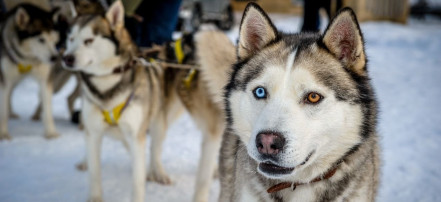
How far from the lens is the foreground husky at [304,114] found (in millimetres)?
1336

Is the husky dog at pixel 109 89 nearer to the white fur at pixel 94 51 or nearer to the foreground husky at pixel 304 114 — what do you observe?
the white fur at pixel 94 51

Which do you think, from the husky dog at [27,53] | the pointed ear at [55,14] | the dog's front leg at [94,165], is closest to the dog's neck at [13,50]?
the husky dog at [27,53]

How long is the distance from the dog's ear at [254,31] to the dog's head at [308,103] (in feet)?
0.05

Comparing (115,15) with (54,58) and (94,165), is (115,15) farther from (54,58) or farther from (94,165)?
(54,58)

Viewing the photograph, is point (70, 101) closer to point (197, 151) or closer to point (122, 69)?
point (197, 151)

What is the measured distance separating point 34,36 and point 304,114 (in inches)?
136

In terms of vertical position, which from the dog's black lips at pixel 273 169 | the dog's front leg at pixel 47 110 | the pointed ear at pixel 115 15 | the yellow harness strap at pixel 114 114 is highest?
the pointed ear at pixel 115 15

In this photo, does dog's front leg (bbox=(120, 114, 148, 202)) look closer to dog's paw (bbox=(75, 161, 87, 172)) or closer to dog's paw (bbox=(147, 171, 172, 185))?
dog's paw (bbox=(147, 171, 172, 185))

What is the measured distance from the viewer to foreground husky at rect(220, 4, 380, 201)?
134cm

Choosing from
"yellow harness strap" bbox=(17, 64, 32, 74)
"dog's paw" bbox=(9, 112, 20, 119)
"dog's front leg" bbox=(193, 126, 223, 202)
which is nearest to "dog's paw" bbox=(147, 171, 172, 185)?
"dog's front leg" bbox=(193, 126, 223, 202)

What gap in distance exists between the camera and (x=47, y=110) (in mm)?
3984

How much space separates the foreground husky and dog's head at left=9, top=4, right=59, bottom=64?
2964 mm

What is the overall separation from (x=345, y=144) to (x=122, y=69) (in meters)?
1.74

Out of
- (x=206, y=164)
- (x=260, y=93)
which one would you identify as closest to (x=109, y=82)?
(x=206, y=164)
